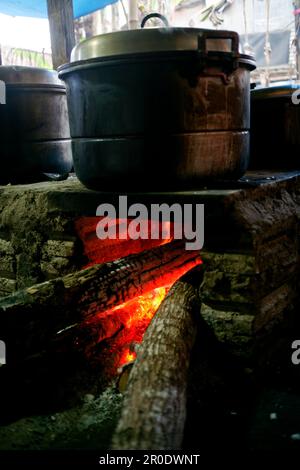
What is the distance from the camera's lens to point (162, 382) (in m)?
1.98

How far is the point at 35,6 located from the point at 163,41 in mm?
5853

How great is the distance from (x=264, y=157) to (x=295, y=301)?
1731 mm

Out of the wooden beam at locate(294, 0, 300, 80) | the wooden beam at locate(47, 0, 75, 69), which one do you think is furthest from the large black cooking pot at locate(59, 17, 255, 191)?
the wooden beam at locate(294, 0, 300, 80)

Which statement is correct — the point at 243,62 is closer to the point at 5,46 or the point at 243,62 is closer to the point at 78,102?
the point at 78,102

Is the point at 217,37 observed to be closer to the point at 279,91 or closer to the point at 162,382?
the point at 279,91

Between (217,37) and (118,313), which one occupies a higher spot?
(217,37)

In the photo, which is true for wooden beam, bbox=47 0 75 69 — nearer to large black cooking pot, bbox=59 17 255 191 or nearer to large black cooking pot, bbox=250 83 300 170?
large black cooking pot, bbox=250 83 300 170

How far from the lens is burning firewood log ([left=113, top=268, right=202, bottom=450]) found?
5.51ft

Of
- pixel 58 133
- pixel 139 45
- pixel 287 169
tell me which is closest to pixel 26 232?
pixel 58 133

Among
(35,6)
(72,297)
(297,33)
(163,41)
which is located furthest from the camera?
(297,33)

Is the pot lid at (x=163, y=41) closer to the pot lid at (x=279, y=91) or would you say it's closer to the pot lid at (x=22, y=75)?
the pot lid at (x=22, y=75)

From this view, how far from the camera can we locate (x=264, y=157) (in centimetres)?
424

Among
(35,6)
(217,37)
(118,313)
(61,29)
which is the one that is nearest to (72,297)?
(118,313)

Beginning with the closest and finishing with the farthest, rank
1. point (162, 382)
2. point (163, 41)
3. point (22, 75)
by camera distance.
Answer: point (162, 382)
point (163, 41)
point (22, 75)
